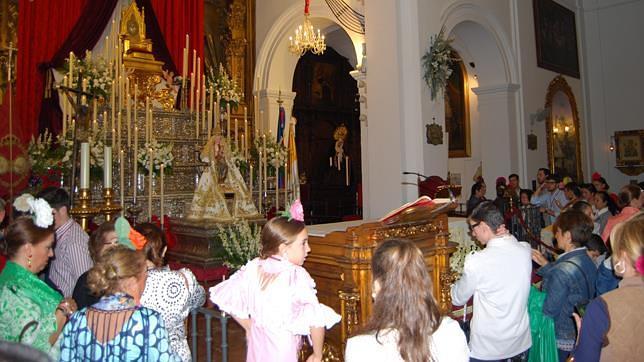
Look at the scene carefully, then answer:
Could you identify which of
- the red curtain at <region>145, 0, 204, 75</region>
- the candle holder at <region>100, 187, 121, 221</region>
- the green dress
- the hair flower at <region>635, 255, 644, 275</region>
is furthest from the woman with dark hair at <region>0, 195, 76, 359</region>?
the red curtain at <region>145, 0, 204, 75</region>

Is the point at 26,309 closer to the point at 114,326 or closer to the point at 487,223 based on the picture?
the point at 114,326

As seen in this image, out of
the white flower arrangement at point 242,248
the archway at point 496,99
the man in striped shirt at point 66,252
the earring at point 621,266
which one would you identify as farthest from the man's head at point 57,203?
the archway at point 496,99

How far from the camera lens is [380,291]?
2002 mm

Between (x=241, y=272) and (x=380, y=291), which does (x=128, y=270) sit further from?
(x=380, y=291)

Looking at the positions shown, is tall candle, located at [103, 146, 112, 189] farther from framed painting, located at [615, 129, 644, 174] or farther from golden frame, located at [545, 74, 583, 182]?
framed painting, located at [615, 129, 644, 174]

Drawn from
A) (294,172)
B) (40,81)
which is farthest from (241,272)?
(40,81)

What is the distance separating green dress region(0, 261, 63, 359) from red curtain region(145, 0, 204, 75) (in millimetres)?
9058

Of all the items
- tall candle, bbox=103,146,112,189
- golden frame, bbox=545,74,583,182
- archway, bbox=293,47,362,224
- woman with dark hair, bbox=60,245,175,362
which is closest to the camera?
woman with dark hair, bbox=60,245,175,362

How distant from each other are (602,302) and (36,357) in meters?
2.03


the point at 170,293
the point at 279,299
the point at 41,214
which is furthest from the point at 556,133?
the point at 41,214

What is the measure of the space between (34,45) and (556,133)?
12.8 meters

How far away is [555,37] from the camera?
1487 cm

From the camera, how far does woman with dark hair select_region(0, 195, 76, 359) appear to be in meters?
2.39

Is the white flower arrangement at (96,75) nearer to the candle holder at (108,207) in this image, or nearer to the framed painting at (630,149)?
the candle holder at (108,207)
